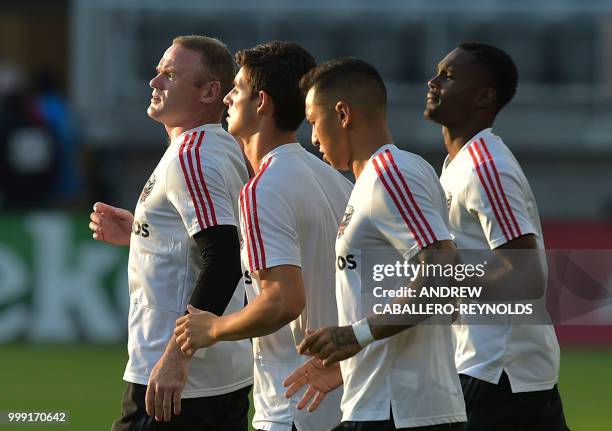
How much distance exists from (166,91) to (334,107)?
1215 mm

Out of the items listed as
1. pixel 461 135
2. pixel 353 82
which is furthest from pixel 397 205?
pixel 461 135

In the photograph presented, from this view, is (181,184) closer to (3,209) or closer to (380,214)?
(380,214)

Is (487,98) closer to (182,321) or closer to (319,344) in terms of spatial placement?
(182,321)

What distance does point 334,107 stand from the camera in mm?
5066

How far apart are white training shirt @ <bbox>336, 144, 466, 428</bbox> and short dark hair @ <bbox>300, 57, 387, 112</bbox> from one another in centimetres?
21

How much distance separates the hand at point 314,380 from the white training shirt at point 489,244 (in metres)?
1.07

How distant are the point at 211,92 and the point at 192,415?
1385 millimetres

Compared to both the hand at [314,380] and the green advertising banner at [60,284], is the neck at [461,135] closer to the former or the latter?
the hand at [314,380]

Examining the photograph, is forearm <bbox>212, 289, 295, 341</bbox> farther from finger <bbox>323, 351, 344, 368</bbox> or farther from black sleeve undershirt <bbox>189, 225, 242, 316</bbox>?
black sleeve undershirt <bbox>189, 225, 242, 316</bbox>

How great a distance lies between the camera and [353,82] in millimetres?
5074

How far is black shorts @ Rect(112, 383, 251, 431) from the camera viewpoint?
5.70 meters

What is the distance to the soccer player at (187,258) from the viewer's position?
546 centimetres

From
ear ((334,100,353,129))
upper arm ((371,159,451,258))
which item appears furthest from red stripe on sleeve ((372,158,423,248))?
ear ((334,100,353,129))

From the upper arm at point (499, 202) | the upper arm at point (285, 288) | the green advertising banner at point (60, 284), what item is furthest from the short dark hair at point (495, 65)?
the green advertising banner at point (60, 284)
